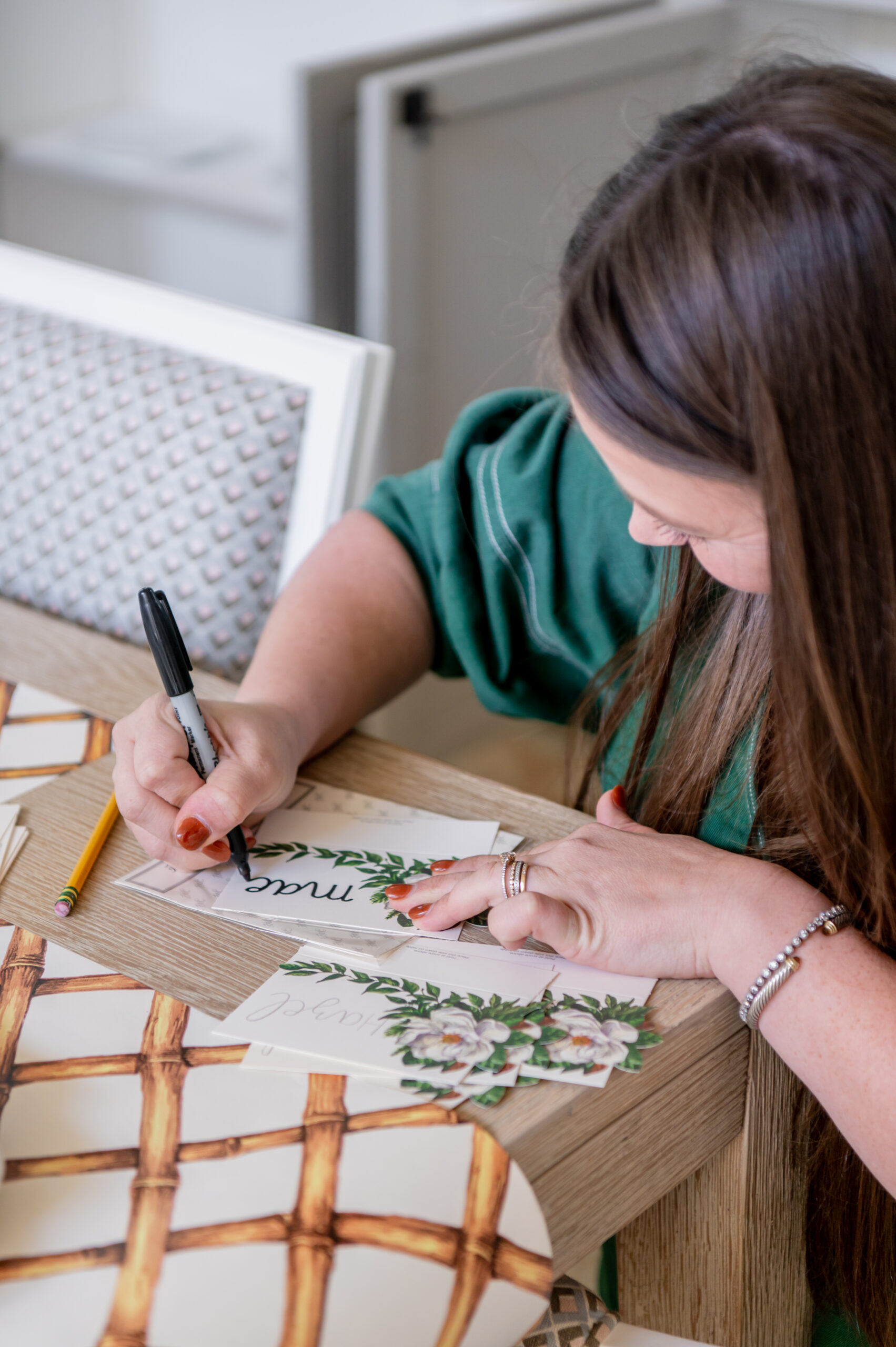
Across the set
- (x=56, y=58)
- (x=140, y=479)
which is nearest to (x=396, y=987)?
(x=140, y=479)

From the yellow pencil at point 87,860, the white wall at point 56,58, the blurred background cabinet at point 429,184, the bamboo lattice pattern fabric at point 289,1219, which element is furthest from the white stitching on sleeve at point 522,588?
the white wall at point 56,58

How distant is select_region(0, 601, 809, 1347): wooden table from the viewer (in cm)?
51

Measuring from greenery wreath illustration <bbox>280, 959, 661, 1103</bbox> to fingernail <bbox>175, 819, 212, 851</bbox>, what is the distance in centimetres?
11

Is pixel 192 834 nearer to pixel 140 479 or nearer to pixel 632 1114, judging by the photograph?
pixel 632 1114

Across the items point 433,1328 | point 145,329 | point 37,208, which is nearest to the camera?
point 433,1328

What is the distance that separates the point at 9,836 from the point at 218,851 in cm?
13

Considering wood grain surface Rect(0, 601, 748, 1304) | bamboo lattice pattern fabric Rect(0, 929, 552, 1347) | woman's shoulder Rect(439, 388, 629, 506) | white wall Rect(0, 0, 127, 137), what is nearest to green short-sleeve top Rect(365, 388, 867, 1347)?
woman's shoulder Rect(439, 388, 629, 506)

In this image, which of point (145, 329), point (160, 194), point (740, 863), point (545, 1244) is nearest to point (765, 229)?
point (740, 863)

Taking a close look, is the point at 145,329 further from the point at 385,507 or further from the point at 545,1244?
the point at 545,1244

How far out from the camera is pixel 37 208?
278 centimetres

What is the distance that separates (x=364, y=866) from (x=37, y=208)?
8.42ft

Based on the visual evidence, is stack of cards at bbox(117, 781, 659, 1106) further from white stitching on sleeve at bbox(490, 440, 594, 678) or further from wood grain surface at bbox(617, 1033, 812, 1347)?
white stitching on sleeve at bbox(490, 440, 594, 678)

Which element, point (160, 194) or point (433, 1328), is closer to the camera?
point (433, 1328)

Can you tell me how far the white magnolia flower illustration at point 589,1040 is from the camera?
0.53m
